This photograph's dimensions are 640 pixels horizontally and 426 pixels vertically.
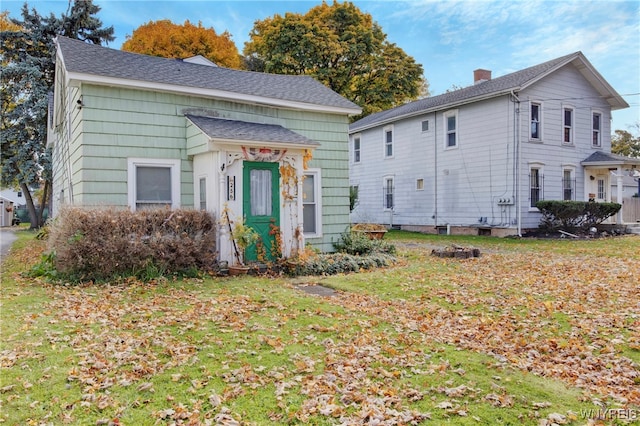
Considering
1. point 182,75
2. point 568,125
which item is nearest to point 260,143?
point 182,75

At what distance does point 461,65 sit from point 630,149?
2916 cm

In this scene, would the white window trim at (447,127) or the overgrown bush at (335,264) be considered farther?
the white window trim at (447,127)

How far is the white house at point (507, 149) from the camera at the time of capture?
1773 centimetres

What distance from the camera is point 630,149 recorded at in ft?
143

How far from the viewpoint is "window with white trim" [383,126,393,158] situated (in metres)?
23.6

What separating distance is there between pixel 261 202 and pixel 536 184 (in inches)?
516

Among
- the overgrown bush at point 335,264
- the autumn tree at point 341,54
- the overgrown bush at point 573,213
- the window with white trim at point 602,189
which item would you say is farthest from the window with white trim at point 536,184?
the autumn tree at point 341,54

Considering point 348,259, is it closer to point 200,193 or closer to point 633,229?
point 200,193

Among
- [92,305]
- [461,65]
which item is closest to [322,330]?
[92,305]

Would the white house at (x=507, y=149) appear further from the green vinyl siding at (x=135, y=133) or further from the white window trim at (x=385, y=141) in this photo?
the green vinyl siding at (x=135, y=133)

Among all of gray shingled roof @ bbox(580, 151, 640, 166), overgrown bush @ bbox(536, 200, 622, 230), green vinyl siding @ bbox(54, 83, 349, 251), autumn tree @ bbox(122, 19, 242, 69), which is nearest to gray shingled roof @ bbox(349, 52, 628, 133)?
gray shingled roof @ bbox(580, 151, 640, 166)

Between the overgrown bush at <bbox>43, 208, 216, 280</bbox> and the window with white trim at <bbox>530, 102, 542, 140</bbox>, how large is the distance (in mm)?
14979

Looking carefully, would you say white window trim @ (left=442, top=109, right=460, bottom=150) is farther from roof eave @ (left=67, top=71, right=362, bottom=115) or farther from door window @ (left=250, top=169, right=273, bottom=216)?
door window @ (left=250, top=169, right=273, bottom=216)

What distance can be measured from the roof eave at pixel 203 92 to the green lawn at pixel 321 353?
13.9ft
